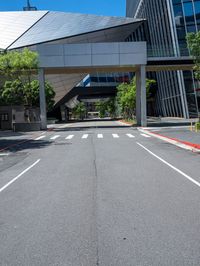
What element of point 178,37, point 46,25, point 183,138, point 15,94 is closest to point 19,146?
point 183,138

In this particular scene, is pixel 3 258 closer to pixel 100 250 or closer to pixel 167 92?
pixel 100 250

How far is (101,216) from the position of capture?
6.83 m

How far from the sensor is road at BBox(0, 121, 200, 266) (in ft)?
16.3

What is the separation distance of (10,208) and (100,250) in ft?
10.3

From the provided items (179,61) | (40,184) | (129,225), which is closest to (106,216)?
(129,225)

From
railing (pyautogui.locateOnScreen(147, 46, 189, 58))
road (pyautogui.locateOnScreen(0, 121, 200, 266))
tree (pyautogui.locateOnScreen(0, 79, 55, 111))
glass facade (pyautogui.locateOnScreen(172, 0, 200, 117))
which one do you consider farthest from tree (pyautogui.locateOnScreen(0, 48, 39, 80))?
road (pyautogui.locateOnScreen(0, 121, 200, 266))

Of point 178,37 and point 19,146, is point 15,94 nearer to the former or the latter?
point 178,37

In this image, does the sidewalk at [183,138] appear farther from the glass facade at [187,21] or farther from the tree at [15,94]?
the tree at [15,94]

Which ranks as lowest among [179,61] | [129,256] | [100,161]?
[129,256]

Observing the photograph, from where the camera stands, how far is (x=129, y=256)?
192 inches

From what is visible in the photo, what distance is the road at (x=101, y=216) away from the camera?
496cm

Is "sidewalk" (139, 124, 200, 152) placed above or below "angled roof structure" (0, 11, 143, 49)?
below

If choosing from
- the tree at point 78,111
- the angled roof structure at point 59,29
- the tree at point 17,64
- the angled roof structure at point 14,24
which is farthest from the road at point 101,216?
the tree at point 78,111

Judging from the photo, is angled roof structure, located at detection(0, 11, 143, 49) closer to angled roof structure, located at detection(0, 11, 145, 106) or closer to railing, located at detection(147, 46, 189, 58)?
angled roof structure, located at detection(0, 11, 145, 106)
